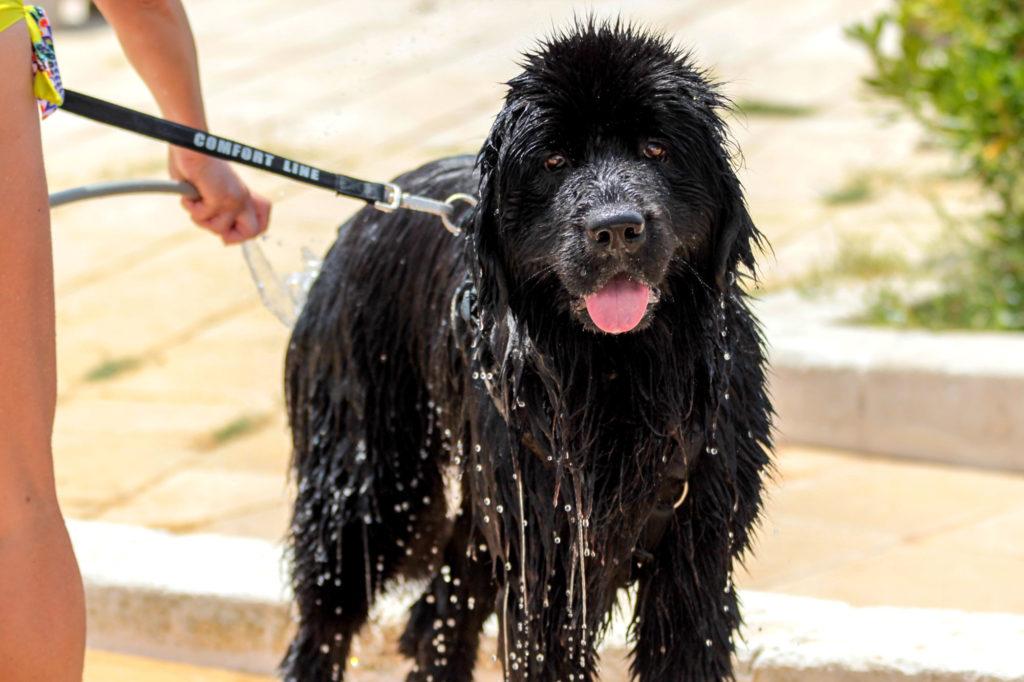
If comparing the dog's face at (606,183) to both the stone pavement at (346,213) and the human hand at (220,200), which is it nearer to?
the stone pavement at (346,213)

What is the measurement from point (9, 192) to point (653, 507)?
133cm

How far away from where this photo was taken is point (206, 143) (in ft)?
10.6

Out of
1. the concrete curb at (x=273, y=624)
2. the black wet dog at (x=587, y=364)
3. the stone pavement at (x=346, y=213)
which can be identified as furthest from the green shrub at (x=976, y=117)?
the black wet dog at (x=587, y=364)

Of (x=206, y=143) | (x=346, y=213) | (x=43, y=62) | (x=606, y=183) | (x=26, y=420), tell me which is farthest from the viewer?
(x=346, y=213)

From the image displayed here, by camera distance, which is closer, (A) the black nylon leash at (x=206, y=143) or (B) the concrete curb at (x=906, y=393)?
(A) the black nylon leash at (x=206, y=143)

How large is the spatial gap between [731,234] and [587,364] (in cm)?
36

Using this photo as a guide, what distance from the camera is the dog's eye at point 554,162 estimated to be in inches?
112

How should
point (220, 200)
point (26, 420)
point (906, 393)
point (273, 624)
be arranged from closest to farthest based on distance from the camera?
point (26, 420) → point (220, 200) → point (273, 624) → point (906, 393)

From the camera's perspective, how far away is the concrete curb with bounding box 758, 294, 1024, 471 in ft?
17.8

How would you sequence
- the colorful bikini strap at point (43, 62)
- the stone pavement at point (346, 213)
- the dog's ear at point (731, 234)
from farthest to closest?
the stone pavement at point (346, 213) < the dog's ear at point (731, 234) < the colorful bikini strap at point (43, 62)

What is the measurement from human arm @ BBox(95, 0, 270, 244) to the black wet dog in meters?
0.37

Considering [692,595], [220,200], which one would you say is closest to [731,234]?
[692,595]

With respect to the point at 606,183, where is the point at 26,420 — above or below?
below

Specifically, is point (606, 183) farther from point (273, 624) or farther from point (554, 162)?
point (273, 624)
